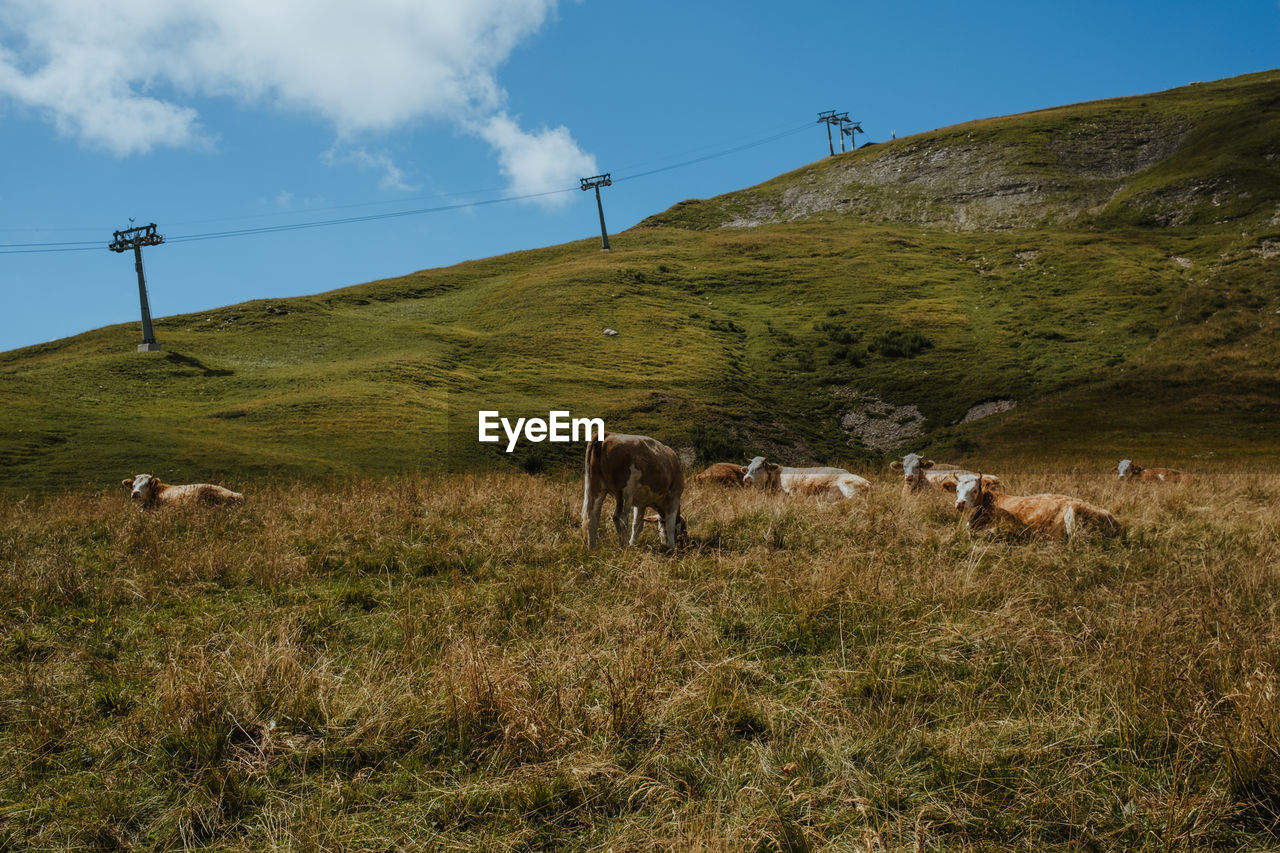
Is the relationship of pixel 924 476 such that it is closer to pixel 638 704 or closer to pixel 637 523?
pixel 637 523

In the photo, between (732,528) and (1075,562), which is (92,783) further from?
(1075,562)

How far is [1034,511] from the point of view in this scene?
1359cm

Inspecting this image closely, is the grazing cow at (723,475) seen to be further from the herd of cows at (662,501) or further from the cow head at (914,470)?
the herd of cows at (662,501)

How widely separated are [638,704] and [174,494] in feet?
52.7

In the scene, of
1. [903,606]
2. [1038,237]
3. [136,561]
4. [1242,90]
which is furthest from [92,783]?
[1242,90]

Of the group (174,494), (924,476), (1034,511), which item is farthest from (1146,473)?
(174,494)

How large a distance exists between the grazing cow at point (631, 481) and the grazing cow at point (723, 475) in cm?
976

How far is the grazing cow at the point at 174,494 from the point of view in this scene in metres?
16.7

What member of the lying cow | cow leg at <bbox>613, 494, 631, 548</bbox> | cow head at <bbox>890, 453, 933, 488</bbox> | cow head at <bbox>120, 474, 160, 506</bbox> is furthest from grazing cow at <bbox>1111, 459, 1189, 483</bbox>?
cow head at <bbox>120, 474, 160, 506</bbox>

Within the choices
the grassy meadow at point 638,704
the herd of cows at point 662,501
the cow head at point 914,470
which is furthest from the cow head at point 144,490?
the cow head at point 914,470

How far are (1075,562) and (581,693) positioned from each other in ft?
25.2

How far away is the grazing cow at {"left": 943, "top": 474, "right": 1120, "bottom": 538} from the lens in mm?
12625

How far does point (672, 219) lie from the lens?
394ft

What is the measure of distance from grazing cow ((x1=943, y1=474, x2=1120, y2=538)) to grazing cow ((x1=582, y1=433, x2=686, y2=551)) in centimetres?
554
